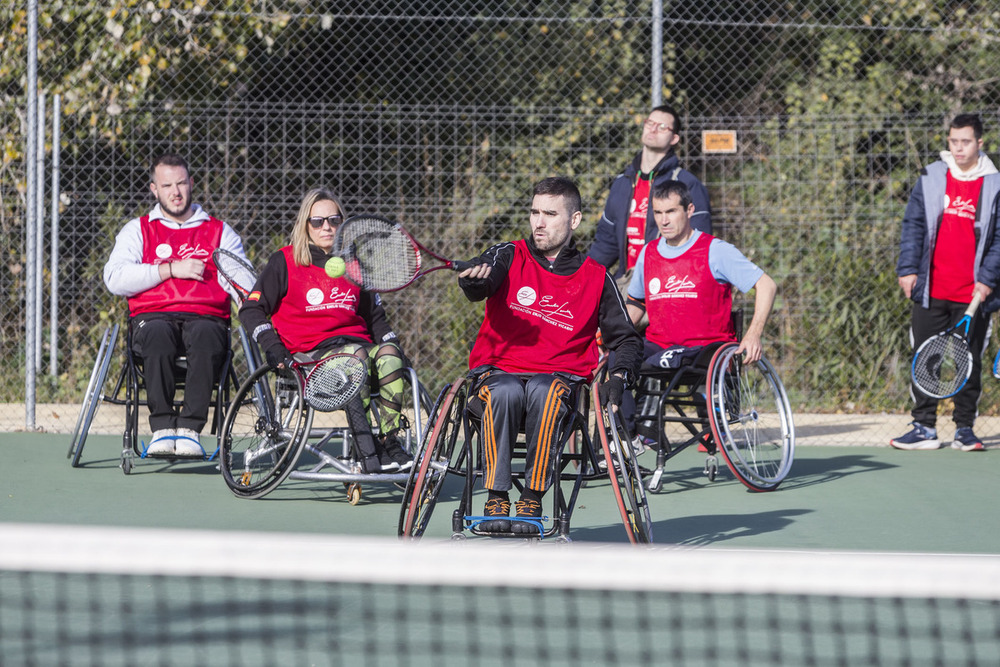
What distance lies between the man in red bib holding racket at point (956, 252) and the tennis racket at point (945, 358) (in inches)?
4.3

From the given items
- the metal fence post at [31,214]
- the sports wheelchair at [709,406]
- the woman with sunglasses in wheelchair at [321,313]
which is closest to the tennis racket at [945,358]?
the sports wheelchair at [709,406]

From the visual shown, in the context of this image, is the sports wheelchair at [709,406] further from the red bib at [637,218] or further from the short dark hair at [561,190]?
the short dark hair at [561,190]

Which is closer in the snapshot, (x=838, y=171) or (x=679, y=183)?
(x=679, y=183)

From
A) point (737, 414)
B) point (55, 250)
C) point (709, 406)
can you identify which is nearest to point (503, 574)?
point (709, 406)

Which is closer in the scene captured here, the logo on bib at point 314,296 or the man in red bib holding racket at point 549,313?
the man in red bib holding racket at point 549,313

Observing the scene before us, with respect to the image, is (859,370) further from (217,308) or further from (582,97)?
(217,308)

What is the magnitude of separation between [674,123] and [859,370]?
249cm

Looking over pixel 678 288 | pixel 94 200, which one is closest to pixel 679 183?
pixel 678 288

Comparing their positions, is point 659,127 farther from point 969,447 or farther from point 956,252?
point 969,447

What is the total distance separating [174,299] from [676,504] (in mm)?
2253

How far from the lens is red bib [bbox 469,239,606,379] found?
4.04 meters

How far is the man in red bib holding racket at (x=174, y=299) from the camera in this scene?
536cm

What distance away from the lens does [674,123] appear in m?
5.96

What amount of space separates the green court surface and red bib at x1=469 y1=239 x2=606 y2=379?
2.23 ft
